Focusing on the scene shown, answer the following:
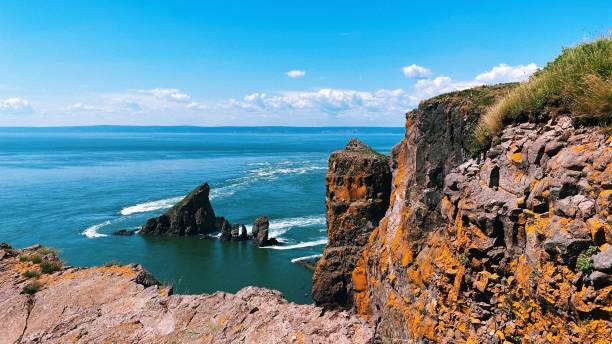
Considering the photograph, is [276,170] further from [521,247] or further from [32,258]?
[521,247]

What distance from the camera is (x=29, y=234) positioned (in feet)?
191

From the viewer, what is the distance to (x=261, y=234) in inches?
2324

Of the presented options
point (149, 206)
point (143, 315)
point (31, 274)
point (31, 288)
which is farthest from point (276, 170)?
point (143, 315)

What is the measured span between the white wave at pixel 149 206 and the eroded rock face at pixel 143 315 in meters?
63.5

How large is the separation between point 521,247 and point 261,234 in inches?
2069

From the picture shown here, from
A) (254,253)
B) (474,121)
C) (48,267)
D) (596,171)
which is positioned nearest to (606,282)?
(596,171)

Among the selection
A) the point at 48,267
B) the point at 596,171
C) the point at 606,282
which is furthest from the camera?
the point at 48,267

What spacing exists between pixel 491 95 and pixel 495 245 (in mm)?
7235

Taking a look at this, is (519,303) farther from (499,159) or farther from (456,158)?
(456,158)

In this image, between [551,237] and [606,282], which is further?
[551,237]

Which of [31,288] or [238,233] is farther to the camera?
[238,233]

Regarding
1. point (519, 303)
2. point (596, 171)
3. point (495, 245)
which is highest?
point (596, 171)

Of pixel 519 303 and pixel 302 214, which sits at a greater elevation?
pixel 519 303

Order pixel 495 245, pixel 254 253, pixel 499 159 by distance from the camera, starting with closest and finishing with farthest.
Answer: pixel 495 245
pixel 499 159
pixel 254 253
